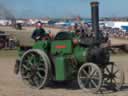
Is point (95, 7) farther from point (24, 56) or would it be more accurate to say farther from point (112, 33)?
point (112, 33)

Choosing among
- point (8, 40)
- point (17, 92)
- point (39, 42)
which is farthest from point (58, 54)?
point (8, 40)

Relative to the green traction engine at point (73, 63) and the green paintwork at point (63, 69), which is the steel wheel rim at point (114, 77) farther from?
the green paintwork at point (63, 69)

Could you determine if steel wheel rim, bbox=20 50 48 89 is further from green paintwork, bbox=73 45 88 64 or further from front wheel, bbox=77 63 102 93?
front wheel, bbox=77 63 102 93

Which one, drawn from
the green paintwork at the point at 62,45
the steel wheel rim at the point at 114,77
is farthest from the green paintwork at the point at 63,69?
the steel wheel rim at the point at 114,77

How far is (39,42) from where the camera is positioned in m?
11.2

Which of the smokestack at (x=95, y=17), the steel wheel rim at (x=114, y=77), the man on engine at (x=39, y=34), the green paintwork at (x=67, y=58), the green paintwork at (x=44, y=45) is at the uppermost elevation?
the smokestack at (x=95, y=17)

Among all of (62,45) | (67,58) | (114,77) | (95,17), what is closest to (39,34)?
(62,45)

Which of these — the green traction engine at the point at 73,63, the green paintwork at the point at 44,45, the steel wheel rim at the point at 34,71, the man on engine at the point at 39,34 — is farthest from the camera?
the man on engine at the point at 39,34

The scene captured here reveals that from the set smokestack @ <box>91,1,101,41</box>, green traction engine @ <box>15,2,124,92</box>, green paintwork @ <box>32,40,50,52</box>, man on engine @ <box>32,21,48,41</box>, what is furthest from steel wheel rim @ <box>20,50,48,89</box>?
smokestack @ <box>91,1,101,41</box>

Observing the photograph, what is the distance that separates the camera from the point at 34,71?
1111 centimetres

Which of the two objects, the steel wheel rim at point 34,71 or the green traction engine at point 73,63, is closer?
the green traction engine at point 73,63

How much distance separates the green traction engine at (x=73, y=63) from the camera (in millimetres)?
10359

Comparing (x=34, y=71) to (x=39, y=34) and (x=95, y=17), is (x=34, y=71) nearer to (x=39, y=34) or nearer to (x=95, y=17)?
(x=39, y=34)

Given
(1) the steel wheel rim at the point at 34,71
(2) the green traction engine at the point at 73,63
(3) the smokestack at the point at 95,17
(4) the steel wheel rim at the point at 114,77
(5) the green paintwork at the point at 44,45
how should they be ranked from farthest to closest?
1. (5) the green paintwork at the point at 44,45
2. (1) the steel wheel rim at the point at 34,71
3. (4) the steel wheel rim at the point at 114,77
4. (3) the smokestack at the point at 95,17
5. (2) the green traction engine at the point at 73,63
